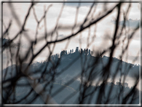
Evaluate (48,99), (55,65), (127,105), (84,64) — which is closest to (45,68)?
(55,65)

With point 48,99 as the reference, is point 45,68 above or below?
above

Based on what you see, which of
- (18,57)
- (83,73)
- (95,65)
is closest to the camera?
(18,57)

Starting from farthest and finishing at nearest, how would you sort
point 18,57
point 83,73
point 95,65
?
point 83,73
point 95,65
point 18,57

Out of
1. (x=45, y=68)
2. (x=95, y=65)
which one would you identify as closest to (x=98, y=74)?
(x=95, y=65)

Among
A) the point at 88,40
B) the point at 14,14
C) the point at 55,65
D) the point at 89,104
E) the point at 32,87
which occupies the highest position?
the point at 14,14

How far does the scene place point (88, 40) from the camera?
3.33 feet

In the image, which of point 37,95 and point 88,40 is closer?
point 37,95

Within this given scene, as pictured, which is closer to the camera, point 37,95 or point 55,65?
A: point 37,95

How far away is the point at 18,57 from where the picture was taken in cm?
74

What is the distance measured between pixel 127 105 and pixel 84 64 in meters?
0.36

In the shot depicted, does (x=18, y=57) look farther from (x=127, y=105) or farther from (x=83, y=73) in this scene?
(x=127, y=105)

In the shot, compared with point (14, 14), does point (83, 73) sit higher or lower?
lower

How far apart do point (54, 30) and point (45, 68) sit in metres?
0.23

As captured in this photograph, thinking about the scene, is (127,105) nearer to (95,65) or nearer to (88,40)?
(95,65)
